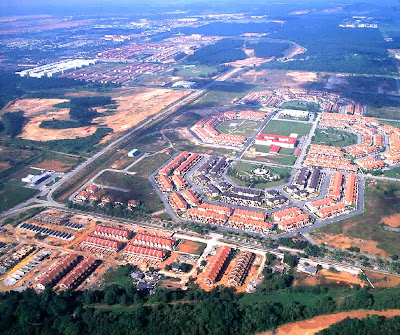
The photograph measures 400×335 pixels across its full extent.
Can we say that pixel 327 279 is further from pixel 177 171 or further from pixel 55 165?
pixel 55 165

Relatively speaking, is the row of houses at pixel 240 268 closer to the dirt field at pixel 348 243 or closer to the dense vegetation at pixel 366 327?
the dirt field at pixel 348 243

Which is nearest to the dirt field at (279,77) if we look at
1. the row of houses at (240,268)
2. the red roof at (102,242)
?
the row of houses at (240,268)

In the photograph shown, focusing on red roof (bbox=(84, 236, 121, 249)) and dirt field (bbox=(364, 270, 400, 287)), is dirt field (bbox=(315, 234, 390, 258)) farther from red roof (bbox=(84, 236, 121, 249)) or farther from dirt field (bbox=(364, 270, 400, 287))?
red roof (bbox=(84, 236, 121, 249))

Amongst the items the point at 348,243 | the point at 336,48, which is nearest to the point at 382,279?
the point at 348,243

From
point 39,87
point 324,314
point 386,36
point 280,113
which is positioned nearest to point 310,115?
point 280,113

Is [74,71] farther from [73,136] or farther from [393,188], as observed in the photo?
[393,188]
